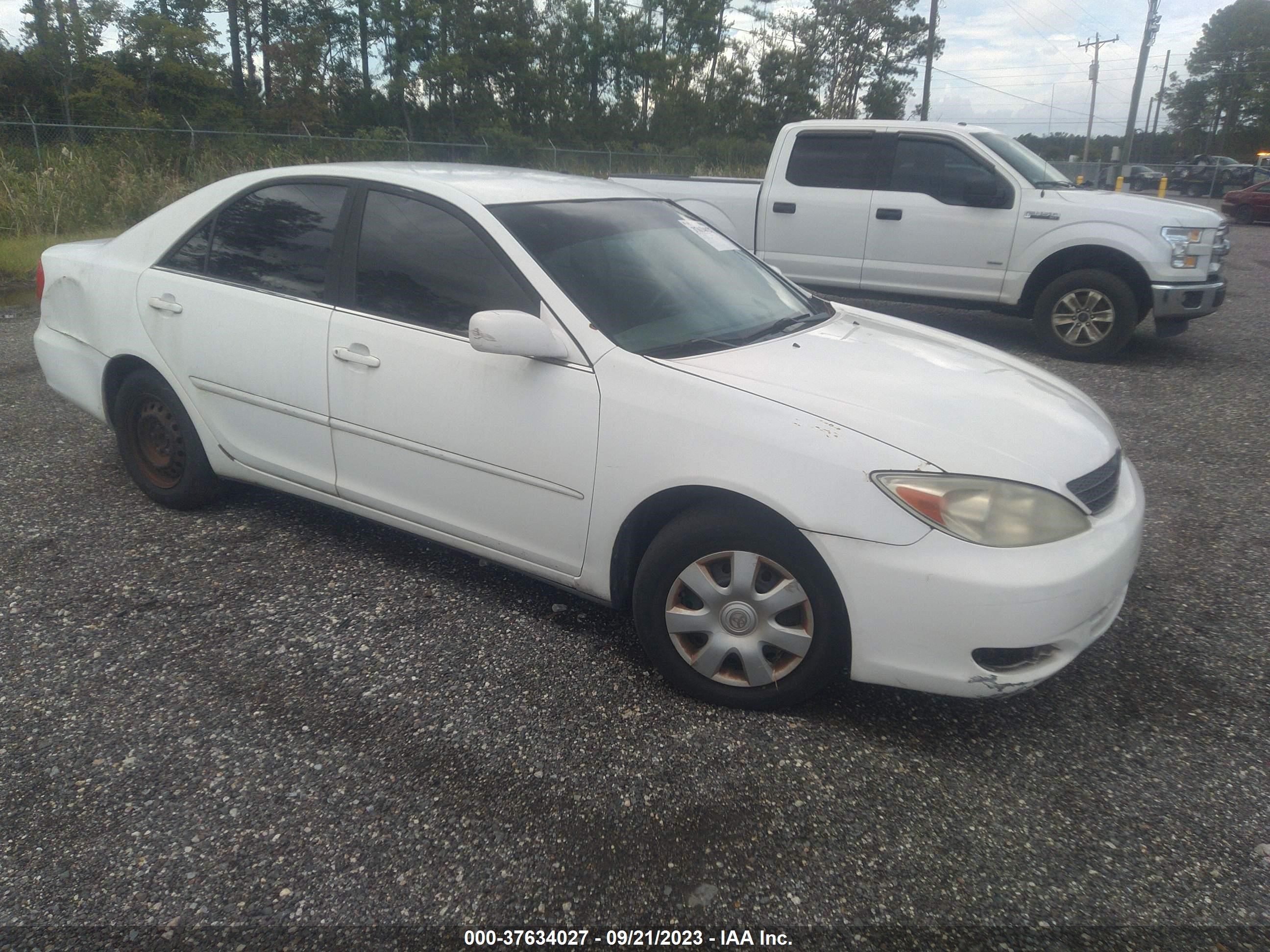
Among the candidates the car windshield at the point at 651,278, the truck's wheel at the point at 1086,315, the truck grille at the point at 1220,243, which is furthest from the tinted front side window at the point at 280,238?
the truck grille at the point at 1220,243

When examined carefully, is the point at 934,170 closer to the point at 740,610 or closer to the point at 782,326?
the point at 782,326

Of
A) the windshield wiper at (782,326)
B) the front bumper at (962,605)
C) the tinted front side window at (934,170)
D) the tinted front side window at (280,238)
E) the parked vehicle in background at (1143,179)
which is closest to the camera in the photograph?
the front bumper at (962,605)

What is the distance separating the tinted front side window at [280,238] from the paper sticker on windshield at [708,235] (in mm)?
1405

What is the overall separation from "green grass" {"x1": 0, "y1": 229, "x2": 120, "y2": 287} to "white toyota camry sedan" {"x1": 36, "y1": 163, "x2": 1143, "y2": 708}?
8371 mm

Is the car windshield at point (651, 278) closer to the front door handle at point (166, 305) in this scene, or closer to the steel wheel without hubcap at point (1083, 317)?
the front door handle at point (166, 305)

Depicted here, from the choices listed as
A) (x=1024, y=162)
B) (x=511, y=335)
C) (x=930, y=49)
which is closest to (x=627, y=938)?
(x=511, y=335)

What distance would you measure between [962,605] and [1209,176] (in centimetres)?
4266

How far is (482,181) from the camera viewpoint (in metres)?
3.55

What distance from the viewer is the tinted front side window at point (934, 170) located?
26.2 ft

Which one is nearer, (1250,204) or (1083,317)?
(1083,317)

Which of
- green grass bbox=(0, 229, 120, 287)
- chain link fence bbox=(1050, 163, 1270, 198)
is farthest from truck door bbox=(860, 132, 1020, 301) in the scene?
chain link fence bbox=(1050, 163, 1270, 198)

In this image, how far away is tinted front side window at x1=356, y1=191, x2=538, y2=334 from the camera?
316 centimetres

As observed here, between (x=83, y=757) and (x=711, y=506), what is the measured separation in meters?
1.92

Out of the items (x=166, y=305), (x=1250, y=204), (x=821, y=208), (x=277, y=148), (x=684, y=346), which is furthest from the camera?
(x=1250, y=204)
